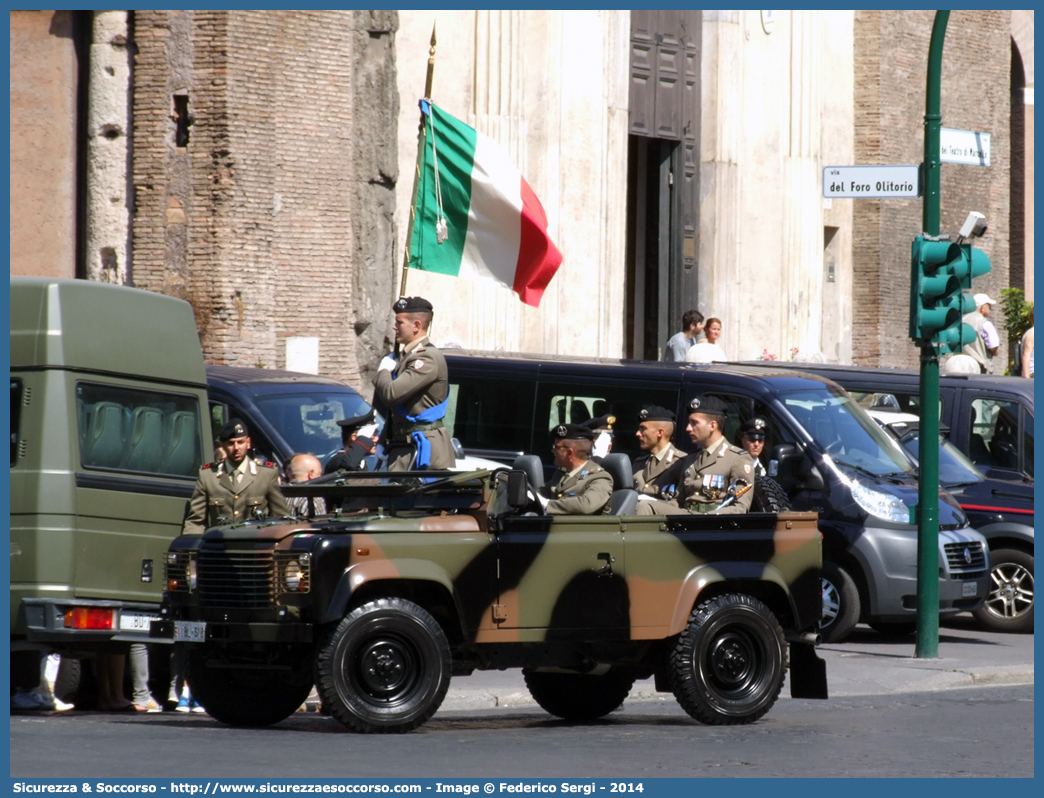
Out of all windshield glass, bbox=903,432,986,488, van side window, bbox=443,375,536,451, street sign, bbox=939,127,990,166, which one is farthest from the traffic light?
van side window, bbox=443,375,536,451

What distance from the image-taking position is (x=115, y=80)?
21562 millimetres

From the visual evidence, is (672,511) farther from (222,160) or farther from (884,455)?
(222,160)

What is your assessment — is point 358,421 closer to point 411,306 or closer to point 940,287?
point 411,306

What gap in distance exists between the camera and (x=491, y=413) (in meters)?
16.3

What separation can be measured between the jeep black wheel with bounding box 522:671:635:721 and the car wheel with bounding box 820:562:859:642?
14.7ft

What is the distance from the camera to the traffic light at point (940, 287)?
14.4 m

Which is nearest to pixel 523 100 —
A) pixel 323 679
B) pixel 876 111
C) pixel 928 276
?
pixel 876 111

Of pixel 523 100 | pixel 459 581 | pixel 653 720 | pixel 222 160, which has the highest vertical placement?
pixel 523 100

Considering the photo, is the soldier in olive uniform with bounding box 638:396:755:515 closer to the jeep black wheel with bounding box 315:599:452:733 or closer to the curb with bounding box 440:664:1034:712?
the curb with bounding box 440:664:1034:712

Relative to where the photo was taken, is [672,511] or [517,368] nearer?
[672,511]

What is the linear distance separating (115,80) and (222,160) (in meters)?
1.59

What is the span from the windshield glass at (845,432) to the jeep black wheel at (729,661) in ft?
16.7

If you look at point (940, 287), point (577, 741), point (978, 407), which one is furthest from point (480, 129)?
point (577, 741)

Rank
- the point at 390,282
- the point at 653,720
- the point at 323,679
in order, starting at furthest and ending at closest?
the point at 390,282 < the point at 653,720 < the point at 323,679
